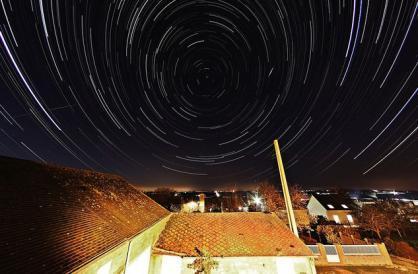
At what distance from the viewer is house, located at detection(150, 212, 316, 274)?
12.8m

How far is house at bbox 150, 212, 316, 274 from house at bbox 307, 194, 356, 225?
36643 mm

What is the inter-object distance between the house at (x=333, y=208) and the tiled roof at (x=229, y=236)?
35.6m

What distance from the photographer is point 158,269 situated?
44.4ft

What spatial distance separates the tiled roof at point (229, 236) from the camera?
13438mm

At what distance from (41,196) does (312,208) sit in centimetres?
5873

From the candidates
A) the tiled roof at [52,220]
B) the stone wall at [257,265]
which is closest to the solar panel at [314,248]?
the stone wall at [257,265]

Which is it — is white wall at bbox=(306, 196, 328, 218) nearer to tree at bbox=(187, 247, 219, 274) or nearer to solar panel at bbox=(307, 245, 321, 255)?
solar panel at bbox=(307, 245, 321, 255)

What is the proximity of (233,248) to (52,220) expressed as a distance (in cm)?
→ 1132

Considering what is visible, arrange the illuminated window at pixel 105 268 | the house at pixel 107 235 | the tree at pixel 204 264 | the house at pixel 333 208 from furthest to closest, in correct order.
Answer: the house at pixel 333 208, the tree at pixel 204 264, the illuminated window at pixel 105 268, the house at pixel 107 235

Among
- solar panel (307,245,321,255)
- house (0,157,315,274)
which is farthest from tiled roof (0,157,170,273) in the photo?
solar panel (307,245,321,255)

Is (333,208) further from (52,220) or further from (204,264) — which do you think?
(52,220)

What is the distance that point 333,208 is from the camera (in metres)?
45.6

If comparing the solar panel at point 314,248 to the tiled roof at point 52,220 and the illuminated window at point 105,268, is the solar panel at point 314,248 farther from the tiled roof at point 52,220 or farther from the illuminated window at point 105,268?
the illuminated window at point 105,268

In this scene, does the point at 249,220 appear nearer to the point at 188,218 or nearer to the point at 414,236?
the point at 188,218
